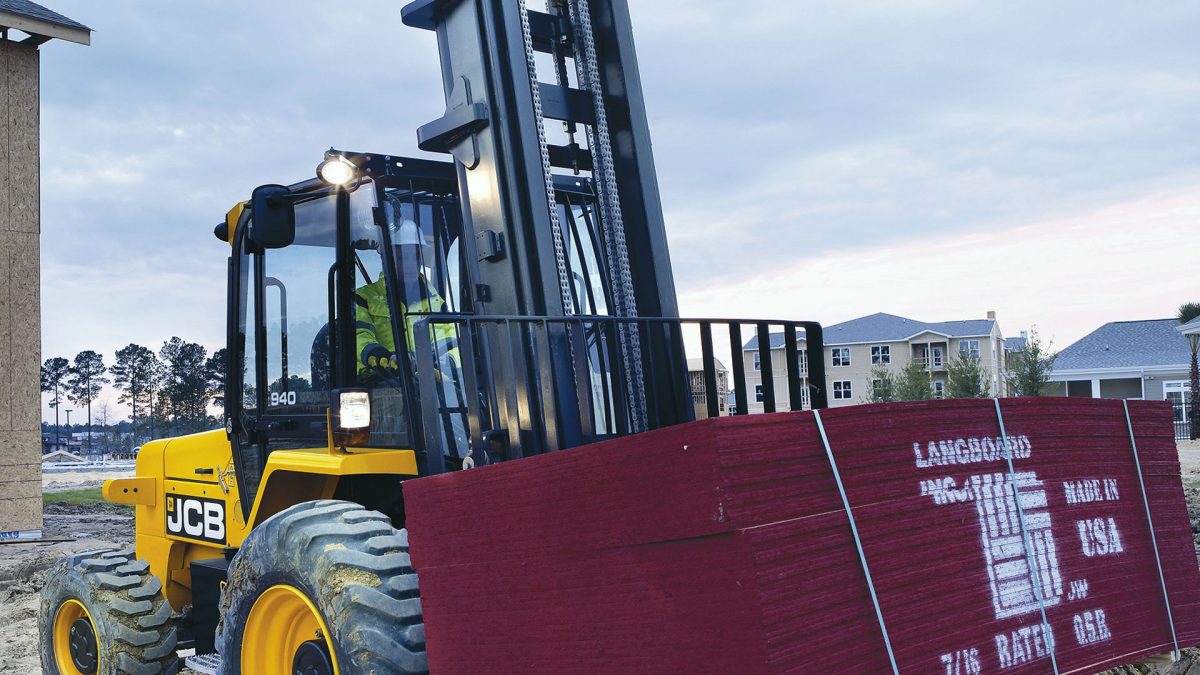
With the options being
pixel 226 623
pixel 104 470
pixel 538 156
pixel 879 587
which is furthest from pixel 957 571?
pixel 104 470

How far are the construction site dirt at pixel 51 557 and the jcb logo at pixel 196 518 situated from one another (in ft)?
5.25

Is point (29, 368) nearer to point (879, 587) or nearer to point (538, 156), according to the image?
point (538, 156)

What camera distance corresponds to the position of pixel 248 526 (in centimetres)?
542

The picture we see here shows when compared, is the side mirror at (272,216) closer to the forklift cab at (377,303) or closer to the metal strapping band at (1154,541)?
the forklift cab at (377,303)

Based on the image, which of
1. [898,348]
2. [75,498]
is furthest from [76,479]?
[898,348]

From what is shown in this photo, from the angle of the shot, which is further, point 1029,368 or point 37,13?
point 1029,368

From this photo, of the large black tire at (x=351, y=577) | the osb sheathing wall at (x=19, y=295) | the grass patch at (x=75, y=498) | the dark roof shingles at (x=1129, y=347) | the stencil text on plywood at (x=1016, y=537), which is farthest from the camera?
the dark roof shingles at (x=1129, y=347)

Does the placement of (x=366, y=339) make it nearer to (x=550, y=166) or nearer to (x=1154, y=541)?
(x=550, y=166)

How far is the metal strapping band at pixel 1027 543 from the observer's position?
3.73 metres

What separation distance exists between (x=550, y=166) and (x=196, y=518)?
10.7ft

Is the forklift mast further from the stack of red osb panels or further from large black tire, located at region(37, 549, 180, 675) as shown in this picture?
large black tire, located at region(37, 549, 180, 675)

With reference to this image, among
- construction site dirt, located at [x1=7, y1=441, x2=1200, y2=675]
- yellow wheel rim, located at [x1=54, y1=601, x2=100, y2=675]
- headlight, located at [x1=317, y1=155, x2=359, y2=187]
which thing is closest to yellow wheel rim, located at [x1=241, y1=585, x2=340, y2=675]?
headlight, located at [x1=317, y1=155, x2=359, y2=187]

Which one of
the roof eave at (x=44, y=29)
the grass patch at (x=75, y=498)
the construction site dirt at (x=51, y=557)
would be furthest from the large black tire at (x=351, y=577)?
the grass patch at (x=75, y=498)

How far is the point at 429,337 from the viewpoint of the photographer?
395 cm
